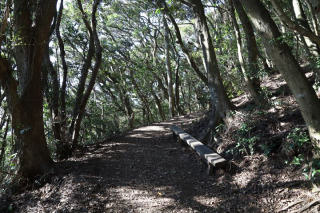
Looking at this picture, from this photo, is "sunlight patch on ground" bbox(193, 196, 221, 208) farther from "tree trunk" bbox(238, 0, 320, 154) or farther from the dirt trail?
"tree trunk" bbox(238, 0, 320, 154)

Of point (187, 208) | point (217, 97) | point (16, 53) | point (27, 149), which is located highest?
point (16, 53)

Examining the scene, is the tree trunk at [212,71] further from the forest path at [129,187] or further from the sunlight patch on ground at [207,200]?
the sunlight patch on ground at [207,200]

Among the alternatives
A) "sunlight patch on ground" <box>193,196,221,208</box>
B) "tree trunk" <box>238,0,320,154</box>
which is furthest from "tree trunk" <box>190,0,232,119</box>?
"tree trunk" <box>238,0,320,154</box>

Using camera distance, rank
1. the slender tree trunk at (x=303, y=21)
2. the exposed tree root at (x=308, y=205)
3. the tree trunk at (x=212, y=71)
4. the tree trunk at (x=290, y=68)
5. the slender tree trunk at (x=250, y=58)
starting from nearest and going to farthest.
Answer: the exposed tree root at (x=308, y=205), the tree trunk at (x=290, y=68), the slender tree trunk at (x=303, y=21), the slender tree trunk at (x=250, y=58), the tree trunk at (x=212, y=71)

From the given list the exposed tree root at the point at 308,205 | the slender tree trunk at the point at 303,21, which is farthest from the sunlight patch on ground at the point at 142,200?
the slender tree trunk at the point at 303,21

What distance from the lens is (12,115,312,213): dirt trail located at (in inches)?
145

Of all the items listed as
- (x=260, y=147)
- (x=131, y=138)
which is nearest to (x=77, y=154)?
(x=131, y=138)

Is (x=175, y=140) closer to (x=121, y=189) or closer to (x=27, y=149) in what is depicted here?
(x=121, y=189)

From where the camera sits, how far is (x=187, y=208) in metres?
3.76

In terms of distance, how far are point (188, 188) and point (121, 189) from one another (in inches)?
54.1

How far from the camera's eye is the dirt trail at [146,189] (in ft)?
12.1

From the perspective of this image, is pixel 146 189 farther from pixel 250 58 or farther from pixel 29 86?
pixel 250 58

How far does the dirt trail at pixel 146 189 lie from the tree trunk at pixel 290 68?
1.11m

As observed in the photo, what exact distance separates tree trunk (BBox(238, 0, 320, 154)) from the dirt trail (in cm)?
111
